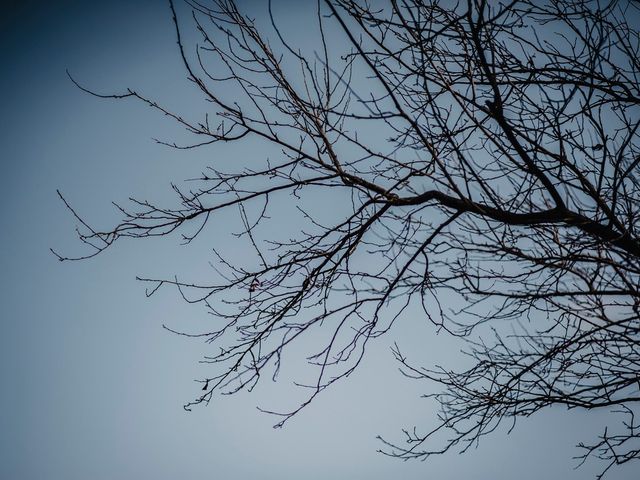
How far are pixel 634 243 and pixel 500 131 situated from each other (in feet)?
3.34

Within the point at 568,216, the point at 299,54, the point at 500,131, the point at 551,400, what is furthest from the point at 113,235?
the point at 551,400

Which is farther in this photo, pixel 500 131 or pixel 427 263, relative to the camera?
pixel 427 263

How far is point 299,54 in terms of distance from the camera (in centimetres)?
207


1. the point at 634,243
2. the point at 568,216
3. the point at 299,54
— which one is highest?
the point at 299,54

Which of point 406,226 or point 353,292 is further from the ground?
point 406,226

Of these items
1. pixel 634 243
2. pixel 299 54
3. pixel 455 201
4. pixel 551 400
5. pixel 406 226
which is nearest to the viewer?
pixel 299 54

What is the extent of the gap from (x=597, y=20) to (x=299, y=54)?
1.77 meters

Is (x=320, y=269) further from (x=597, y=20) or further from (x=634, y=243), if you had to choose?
(x=597, y=20)

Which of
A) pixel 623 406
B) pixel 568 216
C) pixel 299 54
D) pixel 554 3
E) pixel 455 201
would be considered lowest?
pixel 623 406

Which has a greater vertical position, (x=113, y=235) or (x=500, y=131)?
(x=500, y=131)

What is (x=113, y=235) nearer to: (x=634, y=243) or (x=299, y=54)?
(x=299, y=54)

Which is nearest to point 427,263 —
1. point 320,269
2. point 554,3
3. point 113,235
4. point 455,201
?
point 455,201

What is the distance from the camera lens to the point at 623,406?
2715mm

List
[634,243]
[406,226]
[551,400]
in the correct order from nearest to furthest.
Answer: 1. [634,243]
2. [551,400]
3. [406,226]
